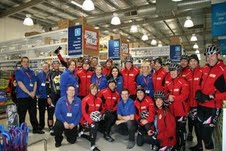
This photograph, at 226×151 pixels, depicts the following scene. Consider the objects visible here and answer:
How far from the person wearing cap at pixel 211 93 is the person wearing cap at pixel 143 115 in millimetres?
1134

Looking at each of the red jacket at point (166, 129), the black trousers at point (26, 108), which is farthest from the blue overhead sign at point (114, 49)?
the red jacket at point (166, 129)

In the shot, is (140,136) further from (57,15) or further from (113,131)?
(57,15)

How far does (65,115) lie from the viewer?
171 inches

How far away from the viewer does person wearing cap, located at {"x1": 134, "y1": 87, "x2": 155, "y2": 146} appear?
4328mm

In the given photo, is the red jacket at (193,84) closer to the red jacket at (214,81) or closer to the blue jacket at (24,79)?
the red jacket at (214,81)

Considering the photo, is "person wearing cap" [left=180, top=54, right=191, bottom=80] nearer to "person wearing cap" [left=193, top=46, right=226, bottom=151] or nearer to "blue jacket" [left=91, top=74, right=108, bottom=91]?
"person wearing cap" [left=193, top=46, right=226, bottom=151]

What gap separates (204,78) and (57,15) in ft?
29.9

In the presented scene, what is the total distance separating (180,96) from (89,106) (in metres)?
1.74

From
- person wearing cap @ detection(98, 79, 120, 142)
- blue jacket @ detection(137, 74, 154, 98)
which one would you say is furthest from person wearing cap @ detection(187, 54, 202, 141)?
person wearing cap @ detection(98, 79, 120, 142)

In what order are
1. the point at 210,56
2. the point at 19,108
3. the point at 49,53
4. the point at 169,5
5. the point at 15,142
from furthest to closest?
the point at 49,53 < the point at 169,5 < the point at 19,108 < the point at 210,56 < the point at 15,142

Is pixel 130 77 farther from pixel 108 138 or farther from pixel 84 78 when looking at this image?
pixel 108 138

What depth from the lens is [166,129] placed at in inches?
157

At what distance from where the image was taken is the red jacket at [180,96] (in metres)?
4.00

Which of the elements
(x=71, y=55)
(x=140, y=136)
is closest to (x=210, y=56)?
(x=140, y=136)
